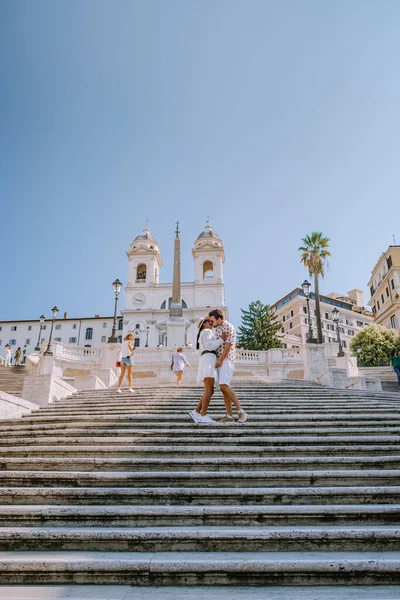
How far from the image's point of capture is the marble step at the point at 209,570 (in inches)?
125

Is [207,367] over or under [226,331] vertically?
under

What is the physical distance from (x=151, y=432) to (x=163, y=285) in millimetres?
52165

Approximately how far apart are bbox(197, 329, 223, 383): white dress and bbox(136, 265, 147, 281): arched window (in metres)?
53.9

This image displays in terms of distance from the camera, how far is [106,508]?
418cm

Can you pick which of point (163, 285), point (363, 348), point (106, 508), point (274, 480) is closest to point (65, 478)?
point (106, 508)

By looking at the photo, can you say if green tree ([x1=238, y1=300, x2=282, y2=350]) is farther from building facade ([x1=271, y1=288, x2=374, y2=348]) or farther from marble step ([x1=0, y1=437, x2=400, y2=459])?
marble step ([x1=0, y1=437, x2=400, y2=459])

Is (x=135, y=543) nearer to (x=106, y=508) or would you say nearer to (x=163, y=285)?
(x=106, y=508)

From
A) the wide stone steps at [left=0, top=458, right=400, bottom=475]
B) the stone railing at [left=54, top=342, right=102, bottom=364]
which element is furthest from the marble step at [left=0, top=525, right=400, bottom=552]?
the stone railing at [left=54, top=342, right=102, bottom=364]

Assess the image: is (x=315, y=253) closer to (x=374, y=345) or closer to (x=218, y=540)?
(x=374, y=345)

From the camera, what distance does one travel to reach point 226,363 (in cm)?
680

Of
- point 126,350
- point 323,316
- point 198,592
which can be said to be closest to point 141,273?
point 323,316

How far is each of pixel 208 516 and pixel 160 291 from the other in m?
54.5

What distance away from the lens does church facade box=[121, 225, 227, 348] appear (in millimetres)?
55312

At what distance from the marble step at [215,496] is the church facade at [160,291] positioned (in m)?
47.3
